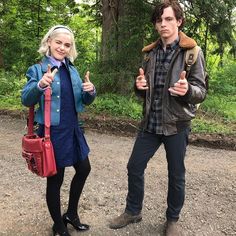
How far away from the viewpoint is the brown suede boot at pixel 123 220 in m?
3.98

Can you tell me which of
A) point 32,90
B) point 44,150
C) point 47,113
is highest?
point 32,90

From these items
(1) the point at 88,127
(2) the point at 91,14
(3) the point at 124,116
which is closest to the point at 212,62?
(2) the point at 91,14

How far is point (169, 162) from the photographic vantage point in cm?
365

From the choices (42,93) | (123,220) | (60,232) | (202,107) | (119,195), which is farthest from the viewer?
(202,107)

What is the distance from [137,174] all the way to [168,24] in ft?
4.68

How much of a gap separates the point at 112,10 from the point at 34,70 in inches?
240

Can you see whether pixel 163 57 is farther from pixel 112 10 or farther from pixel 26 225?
pixel 112 10

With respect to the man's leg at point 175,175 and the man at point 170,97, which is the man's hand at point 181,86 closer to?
the man at point 170,97

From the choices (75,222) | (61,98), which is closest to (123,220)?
(75,222)

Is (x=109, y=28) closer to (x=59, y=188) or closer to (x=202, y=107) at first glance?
(x=202, y=107)

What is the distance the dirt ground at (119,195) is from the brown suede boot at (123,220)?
0.18ft

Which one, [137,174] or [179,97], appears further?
[137,174]

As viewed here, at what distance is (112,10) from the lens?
29.4 feet

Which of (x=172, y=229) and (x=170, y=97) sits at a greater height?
(x=170, y=97)
